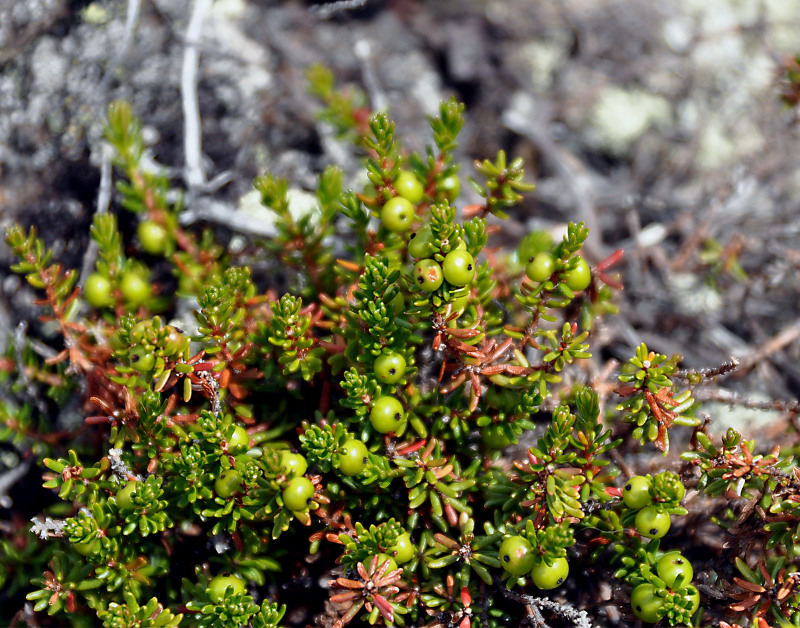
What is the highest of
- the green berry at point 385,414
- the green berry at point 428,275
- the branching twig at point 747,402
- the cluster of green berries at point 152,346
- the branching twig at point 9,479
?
the green berry at point 428,275

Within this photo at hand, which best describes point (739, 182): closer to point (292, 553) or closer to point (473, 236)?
point (473, 236)

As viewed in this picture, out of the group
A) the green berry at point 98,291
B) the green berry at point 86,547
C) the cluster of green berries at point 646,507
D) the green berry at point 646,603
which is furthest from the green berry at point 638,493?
the green berry at point 98,291

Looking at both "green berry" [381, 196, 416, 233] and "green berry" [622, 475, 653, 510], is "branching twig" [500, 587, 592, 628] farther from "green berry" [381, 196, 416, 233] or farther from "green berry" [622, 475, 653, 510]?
"green berry" [381, 196, 416, 233]

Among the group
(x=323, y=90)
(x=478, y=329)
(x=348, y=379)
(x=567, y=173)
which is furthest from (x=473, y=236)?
(x=567, y=173)

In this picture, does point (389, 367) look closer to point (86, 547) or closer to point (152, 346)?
point (152, 346)

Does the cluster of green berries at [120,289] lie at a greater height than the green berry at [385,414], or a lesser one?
greater

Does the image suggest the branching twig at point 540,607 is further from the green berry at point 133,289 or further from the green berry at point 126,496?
the green berry at point 133,289
